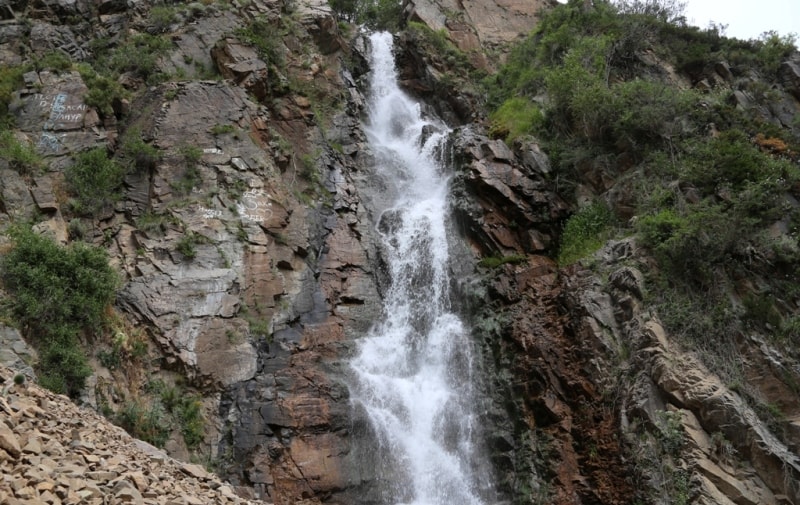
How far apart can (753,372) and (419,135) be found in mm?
17736

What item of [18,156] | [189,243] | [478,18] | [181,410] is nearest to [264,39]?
[18,156]

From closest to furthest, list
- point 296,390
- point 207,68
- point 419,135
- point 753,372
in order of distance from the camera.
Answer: point 753,372 → point 296,390 → point 207,68 → point 419,135

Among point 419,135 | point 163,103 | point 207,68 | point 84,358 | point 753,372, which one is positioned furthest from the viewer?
point 419,135

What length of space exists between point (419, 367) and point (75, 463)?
1100cm

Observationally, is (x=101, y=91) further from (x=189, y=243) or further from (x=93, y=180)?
(x=189, y=243)

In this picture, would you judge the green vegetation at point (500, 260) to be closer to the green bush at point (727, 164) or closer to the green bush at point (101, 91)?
the green bush at point (727, 164)

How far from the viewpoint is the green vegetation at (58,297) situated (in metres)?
11.7

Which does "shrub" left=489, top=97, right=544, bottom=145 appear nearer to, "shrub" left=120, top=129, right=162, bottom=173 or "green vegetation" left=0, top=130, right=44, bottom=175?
"shrub" left=120, top=129, right=162, bottom=173

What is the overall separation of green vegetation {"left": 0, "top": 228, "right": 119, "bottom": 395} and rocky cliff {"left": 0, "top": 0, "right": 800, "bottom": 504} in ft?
1.13

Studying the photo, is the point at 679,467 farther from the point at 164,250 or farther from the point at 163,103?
the point at 163,103

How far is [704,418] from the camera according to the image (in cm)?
1272


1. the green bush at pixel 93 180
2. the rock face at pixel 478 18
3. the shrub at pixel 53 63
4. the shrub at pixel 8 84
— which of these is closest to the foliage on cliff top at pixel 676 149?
the rock face at pixel 478 18

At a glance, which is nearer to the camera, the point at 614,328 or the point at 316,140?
the point at 614,328

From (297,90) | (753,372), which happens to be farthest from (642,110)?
(297,90)
